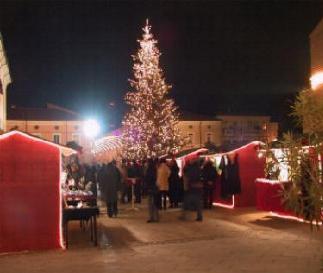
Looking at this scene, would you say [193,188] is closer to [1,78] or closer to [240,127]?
[1,78]

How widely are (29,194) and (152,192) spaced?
5413 millimetres

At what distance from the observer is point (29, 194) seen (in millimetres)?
11359

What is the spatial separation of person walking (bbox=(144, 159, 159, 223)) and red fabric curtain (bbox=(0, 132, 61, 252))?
4818 millimetres

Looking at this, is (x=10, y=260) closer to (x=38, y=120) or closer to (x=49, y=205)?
(x=49, y=205)

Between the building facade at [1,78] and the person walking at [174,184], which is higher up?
the building facade at [1,78]

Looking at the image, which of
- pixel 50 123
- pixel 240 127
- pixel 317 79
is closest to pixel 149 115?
pixel 317 79

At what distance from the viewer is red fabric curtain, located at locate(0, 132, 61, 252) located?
36.7 feet

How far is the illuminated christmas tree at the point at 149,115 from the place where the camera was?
40.8 metres

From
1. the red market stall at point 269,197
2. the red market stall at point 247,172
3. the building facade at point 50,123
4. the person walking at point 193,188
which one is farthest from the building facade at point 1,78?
the building facade at point 50,123

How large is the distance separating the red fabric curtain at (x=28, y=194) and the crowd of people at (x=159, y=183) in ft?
16.2

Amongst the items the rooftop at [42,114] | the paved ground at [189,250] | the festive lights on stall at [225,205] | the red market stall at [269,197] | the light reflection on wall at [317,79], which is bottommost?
the paved ground at [189,250]

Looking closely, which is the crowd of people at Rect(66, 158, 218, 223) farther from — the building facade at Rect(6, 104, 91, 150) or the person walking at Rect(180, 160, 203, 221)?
the building facade at Rect(6, 104, 91, 150)

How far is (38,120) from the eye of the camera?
82625mm

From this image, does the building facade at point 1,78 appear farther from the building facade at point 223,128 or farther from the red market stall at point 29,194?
the building facade at point 223,128
